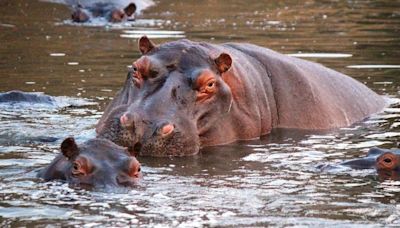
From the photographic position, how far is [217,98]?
9055 millimetres

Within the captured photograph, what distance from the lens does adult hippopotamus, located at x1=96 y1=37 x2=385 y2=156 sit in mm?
8414

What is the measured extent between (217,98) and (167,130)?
886mm

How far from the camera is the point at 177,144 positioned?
8422 mm

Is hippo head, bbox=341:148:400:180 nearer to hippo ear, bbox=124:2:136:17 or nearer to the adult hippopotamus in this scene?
the adult hippopotamus

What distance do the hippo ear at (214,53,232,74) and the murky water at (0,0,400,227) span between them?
608 millimetres

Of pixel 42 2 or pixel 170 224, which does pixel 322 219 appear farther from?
pixel 42 2

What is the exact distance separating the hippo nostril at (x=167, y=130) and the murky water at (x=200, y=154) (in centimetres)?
20

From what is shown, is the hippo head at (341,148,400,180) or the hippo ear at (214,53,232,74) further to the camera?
the hippo ear at (214,53,232,74)

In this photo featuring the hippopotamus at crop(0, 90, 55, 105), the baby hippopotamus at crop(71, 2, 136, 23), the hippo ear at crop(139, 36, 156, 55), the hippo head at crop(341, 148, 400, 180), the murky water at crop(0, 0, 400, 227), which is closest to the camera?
the murky water at crop(0, 0, 400, 227)

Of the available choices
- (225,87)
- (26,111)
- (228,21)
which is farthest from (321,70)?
(228,21)

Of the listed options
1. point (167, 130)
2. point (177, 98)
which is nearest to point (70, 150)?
point (167, 130)

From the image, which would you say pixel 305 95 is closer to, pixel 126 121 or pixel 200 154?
pixel 200 154

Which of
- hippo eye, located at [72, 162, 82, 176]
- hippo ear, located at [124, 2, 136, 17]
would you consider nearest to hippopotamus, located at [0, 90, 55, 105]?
hippo eye, located at [72, 162, 82, 176]

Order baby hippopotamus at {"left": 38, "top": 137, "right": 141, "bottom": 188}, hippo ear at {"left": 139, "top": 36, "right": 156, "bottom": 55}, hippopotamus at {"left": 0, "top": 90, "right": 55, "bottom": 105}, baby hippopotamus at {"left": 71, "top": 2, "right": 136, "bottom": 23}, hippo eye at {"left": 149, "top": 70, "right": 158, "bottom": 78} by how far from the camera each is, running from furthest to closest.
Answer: baby hippopotamus at {"left": 71, "top": 2, "right": 136, "bottom": 23}, hippopotamus at {"left": 0, "top": 90, "right": 55, "bottom": 105}, hippo ear at {"left": 139, "top": 36, "right": 156, "bottom": 55}, hippo eye at {"left": 149, "top": 70, "right": 158, "bottom": 78}, baby hippopotamus at {"left": 38, "top": 137, "right": 141, "bottom": 188}
